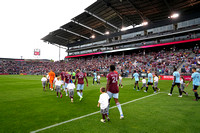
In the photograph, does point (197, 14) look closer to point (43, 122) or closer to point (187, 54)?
point (187, 54)

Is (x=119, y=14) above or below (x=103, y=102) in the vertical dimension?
above

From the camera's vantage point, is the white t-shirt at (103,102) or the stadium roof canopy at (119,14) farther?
the stadium roof canopy at (119,14)

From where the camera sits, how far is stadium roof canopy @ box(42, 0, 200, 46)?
3089cm

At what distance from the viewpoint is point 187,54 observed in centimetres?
2908

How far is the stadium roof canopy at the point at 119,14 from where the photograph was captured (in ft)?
101

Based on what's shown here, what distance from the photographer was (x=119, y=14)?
3803 cm

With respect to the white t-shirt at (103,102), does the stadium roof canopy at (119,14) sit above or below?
above

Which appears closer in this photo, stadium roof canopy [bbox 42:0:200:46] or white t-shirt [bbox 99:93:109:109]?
white t-shirt [bbox 99:93:109:109]

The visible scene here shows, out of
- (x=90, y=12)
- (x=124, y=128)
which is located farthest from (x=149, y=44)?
(x=124, y=128)

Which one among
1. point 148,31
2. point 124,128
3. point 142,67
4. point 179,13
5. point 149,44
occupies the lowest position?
point 124,128

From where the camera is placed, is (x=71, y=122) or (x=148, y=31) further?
(x=148, y=31)

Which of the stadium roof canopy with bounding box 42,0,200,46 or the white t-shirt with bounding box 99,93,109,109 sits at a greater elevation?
the stadium roof canopy with bounding box 42,0,200,46

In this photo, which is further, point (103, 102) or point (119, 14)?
point (119, 14)

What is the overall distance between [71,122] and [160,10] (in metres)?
38.4
